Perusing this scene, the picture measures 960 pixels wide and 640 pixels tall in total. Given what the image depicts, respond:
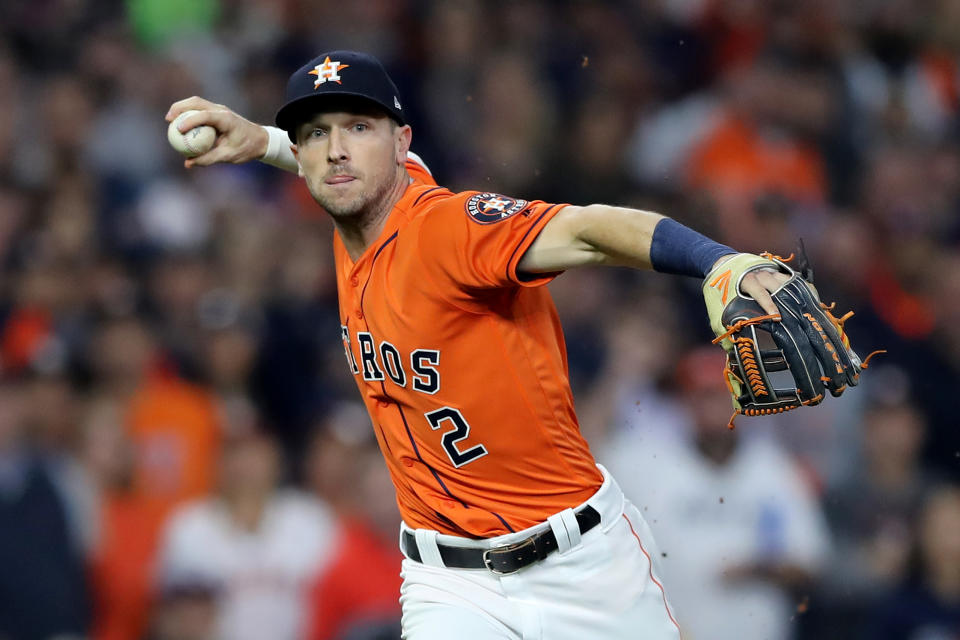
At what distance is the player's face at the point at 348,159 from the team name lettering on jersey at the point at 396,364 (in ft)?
1.24

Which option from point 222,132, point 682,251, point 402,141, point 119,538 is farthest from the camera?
point 119,538

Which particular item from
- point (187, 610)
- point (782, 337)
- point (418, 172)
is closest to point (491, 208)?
point (782, 337)

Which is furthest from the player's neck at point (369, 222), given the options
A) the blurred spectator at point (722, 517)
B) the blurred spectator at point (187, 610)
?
the blurred spectator at point (187, 610)

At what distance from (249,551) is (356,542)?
526 millimetres

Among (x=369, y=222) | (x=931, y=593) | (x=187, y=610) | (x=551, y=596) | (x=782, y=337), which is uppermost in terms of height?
(x=369, y=222)

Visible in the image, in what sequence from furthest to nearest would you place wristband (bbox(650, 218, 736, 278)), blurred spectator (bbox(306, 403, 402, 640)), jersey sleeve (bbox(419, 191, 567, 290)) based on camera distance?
1. blurred spectator (bbox(306, 403, 402, 640))
2. jersey sleeve (bbox(419, 191, 567, 290))
3. wristband (bbox(650, 218, 736, 278))

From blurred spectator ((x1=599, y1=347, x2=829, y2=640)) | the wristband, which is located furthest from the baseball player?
blurred spectator ((x1=599, y1=347, x2=829, y2=640))

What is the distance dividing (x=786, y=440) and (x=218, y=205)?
3569mm

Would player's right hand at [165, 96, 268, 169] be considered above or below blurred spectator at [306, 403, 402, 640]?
above

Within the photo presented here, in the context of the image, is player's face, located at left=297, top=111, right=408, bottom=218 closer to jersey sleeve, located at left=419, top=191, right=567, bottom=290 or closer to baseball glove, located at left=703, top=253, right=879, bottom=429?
jersey sleeve, located at left=419, top=191, right=567, bottom=290

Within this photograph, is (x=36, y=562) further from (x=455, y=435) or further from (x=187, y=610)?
(x=455, y=435)

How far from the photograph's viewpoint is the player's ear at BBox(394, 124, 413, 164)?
374 centimetres

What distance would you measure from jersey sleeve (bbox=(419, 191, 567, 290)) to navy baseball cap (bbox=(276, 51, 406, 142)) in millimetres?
437

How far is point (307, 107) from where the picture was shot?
3.62 m
